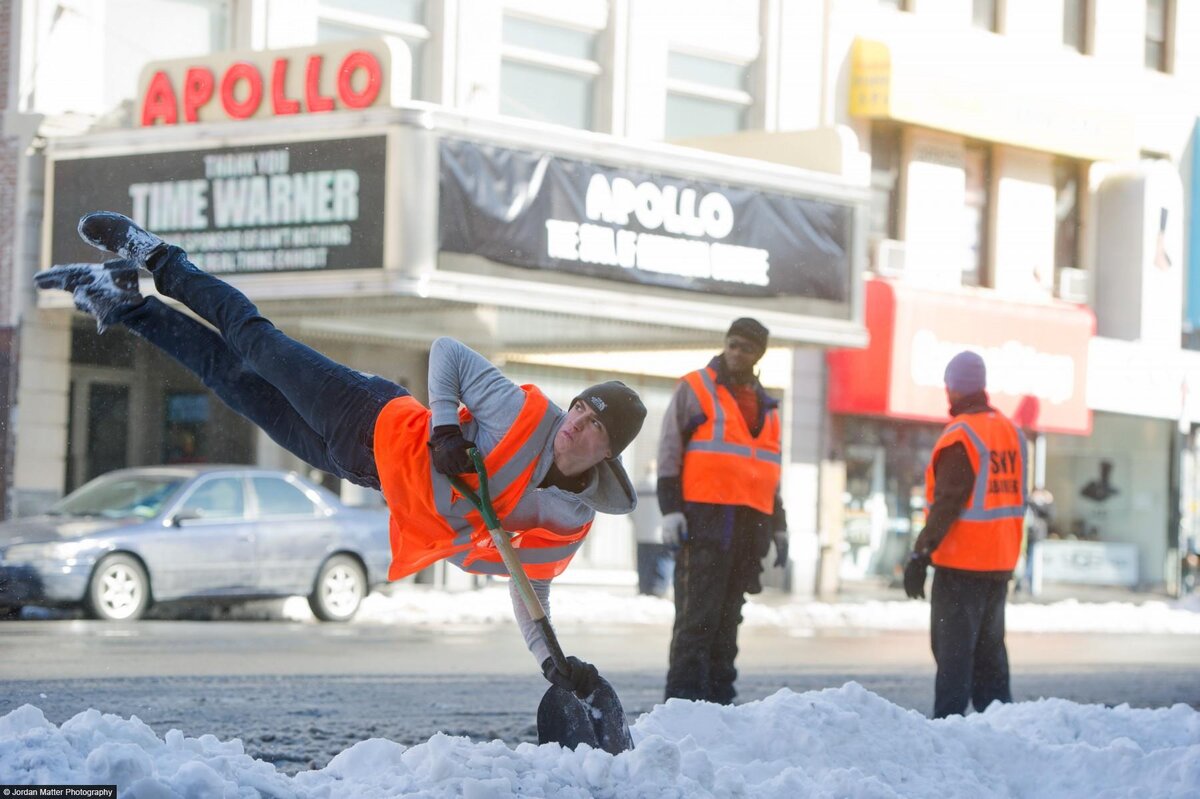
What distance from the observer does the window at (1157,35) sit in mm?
31297

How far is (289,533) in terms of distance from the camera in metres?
16.7

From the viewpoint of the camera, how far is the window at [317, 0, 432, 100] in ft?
72.1

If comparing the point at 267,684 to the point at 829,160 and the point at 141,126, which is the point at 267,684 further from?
the point at 829,160

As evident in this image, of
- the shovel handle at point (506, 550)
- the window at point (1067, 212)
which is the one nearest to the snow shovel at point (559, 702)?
the shovel handle at point (506, 550)

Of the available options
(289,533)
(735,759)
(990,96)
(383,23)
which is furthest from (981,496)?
(990,96)

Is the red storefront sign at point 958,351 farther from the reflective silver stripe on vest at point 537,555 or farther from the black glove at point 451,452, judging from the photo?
the black glove at point 451,452

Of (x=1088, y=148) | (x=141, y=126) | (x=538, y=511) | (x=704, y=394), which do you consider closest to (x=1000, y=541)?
(x=704, y=394)

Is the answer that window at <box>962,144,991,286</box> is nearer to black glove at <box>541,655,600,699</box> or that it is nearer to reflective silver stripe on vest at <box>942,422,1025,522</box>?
Result: reflective silver stripe on vest at <box>942,422,1025,522</box>

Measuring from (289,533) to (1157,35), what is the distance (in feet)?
64.8

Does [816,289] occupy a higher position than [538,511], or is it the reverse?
[816,289]

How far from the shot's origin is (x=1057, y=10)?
3055 centimetres

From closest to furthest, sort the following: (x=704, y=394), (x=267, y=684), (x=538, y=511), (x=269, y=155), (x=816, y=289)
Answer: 1. (x=538, y=511)
2. (x=704, y=394)
3. (x=267, y=684)
4. (x=269, y=155)
5. (x=816, y=289)

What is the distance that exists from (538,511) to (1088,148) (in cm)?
2502

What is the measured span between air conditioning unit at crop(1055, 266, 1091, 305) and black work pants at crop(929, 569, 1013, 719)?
21903 mm
